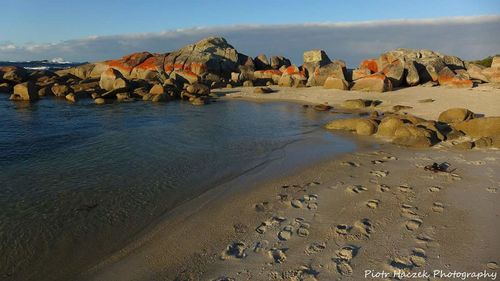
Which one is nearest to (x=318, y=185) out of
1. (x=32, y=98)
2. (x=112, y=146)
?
(x=112, y=146)

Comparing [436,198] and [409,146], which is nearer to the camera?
[436,198]

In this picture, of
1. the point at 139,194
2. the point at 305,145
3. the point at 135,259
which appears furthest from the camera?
the point at 305,145

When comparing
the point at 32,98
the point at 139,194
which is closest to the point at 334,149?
the point at 139,194

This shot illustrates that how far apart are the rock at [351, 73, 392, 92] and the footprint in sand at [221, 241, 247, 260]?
23128 millimetres

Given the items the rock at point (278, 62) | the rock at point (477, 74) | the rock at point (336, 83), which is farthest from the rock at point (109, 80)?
the rock at point (477, 74)

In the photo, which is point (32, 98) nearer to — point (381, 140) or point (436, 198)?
point (381, 140)

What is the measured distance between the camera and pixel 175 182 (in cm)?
866

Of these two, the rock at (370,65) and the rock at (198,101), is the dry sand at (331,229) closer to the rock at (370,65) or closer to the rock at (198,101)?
the rock at (198,101)

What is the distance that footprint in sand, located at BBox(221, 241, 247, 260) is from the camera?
5.24m

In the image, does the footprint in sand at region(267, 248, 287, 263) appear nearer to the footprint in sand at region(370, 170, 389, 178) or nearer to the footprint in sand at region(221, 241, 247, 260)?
the footprint in sand at region(221, 241, 247, 260)

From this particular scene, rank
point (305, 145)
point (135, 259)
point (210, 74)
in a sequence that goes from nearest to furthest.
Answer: point (135, 259) < point (305, 145) < point (210, 74)

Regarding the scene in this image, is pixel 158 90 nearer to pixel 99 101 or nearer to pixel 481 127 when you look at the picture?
pixel 99 101

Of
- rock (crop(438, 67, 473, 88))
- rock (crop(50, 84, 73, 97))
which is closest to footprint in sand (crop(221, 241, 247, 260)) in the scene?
rock (crop(438, 67, 473, 88))

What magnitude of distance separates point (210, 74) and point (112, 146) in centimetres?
2663
